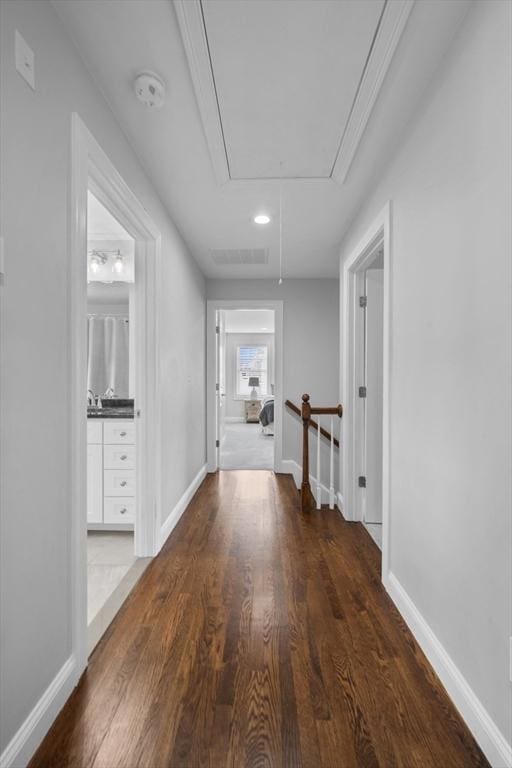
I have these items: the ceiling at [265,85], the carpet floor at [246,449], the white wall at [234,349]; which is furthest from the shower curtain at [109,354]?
the white wall at [234,349]

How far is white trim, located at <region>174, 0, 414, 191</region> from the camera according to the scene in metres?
1.31

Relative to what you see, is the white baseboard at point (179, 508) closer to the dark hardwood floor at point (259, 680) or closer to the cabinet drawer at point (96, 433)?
the dark hardwood floor at point (259, 680)

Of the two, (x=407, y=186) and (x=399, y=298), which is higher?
(x=407, y=186)

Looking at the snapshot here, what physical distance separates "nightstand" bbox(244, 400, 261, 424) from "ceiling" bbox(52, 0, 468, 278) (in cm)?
743

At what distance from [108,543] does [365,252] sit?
269 cm

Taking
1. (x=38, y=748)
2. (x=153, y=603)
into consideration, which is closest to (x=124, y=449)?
(x=153, y=603)

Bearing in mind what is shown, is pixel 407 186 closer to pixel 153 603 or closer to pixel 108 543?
pixel 153 603

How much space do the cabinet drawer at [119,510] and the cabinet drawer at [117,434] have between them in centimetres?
42

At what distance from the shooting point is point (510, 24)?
1107 mm

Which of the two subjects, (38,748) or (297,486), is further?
(297,486)

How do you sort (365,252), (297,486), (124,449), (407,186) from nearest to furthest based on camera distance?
1. (407,186)
2. (365,252)
3. (124,449)
4. (297,486)

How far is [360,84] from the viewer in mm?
1638

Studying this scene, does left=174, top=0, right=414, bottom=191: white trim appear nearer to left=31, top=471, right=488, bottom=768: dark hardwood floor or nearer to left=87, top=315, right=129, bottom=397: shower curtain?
left=87, top=315, right=129, bottom=397: shower curtain

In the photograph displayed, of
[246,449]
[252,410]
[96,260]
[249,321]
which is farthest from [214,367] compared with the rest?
[252,410]
